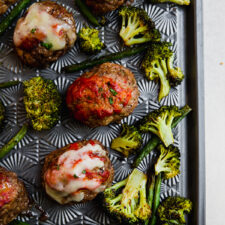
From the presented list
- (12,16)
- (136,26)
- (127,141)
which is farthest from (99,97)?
(12,16)

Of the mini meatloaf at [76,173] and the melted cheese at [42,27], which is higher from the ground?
the melted cheese at [42,27]

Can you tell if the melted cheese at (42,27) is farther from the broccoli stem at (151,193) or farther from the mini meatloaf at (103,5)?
the broccoli stem at (151,193)

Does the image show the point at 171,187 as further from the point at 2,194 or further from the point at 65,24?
the point at 65,24

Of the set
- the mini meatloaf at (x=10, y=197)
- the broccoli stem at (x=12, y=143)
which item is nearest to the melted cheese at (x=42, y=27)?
the broccoli stem at (x=12, y=143)

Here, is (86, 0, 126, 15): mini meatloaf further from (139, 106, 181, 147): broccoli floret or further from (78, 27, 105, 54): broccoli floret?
(139, 106, 181, 147): broccoli floret

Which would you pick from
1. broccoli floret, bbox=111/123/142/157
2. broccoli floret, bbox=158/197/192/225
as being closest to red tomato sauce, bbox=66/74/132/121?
broccoli floret, bbox=111/123/142/157
